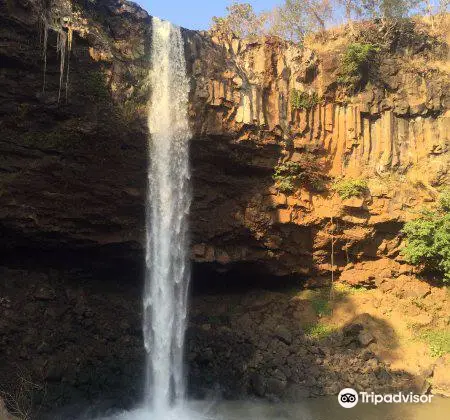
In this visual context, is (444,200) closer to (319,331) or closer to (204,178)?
(319,331)

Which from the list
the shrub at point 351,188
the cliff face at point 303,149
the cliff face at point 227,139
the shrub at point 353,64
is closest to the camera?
the cliff face at point 227,139

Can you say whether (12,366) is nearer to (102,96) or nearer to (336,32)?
(102,96)

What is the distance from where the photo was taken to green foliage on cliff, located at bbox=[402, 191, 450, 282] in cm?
1672

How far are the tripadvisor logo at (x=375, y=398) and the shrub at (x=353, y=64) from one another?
11.4 meters

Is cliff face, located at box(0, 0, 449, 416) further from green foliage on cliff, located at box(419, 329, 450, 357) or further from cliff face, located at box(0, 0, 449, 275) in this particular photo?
green foliage on cliff, located at box(419, 329, 450, 357)

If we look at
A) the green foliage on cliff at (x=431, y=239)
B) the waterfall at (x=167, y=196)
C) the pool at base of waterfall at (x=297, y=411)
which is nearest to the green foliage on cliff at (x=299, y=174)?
the waterfall at (x=167, y=196)

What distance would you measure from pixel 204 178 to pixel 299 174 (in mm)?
3656

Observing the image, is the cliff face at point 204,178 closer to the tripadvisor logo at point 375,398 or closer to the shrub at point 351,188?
the shrub at point 351,188

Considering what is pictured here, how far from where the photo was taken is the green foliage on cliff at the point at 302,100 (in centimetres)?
1752

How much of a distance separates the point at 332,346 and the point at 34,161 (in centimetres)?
1151

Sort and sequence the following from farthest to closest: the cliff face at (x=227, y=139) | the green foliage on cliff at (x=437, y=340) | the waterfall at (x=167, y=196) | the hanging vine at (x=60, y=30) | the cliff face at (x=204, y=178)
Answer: the waterfall at (x=167, y=196), the green foliage on cliff at (x=437, y=340), the cliff face at (x=227, y=139), the cliff face at (x=204, y=178), the hanging vine at (x=60, y=30)

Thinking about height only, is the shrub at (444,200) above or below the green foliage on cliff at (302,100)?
below

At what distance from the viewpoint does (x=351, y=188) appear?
17.5 m

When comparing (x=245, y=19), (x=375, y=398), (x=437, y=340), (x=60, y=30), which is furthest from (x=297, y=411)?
(x=245, y=19)
